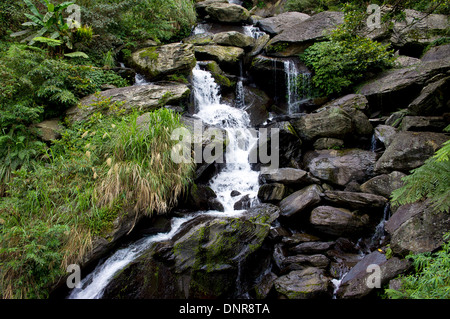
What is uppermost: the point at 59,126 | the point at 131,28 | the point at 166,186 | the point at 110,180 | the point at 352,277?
the point at 131,28

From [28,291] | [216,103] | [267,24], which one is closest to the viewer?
[28,291]

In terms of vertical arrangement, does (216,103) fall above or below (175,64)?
below

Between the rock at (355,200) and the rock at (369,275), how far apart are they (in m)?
1.40

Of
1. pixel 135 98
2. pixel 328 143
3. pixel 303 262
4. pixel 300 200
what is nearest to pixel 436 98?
pixel 328 143

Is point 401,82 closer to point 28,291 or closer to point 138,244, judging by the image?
point 138,244

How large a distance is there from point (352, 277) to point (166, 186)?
12.0ft

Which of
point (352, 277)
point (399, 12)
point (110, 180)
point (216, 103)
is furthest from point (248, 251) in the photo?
point (216, 103)

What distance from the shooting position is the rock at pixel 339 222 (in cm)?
515

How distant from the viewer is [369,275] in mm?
3680

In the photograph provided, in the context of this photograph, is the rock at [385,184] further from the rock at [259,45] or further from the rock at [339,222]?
the rock at [259,45]

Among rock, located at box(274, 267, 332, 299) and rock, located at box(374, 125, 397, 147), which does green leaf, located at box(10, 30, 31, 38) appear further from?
rock, located at box(374, 125, 397, 147)

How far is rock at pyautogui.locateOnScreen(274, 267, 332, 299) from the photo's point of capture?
3.81 m

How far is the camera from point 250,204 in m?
6.17

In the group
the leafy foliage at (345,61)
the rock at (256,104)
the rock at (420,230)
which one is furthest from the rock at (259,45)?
the rock at (420,230)
